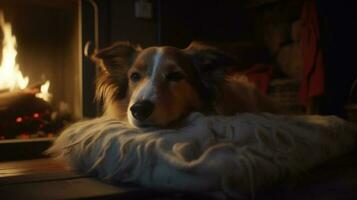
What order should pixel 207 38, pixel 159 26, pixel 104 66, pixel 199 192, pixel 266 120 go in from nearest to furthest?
1. pixel 199 192
2. pixel 266 120
3. pixel 104 66
4. pixel 159 26
5. pixel 207 38

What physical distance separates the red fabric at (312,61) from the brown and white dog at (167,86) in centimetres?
96

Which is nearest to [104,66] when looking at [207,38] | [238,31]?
[207,38]

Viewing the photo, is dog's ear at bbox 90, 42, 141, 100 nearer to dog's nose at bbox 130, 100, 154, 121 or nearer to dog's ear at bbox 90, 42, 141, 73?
dog's ear at bbox 90, 42, 141, 73

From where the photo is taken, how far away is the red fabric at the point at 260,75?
2.76 metres

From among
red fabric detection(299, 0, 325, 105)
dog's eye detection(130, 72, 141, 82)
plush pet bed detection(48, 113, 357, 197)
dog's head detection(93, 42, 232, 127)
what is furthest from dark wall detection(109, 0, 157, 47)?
plush pet bed detection(48, 113, 357, 197)

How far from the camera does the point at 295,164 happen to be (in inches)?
41.3

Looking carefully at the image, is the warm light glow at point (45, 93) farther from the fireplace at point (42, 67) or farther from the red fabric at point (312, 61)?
the red fabric at point (312, 61)

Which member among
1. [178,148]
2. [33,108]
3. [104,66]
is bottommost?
[33,108]

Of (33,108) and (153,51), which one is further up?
(153,51)

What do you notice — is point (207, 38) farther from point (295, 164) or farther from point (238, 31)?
point (295, 164)

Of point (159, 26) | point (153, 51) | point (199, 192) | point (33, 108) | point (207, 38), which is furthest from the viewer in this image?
point (207, 38)

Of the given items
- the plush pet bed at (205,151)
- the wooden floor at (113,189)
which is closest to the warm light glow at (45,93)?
the plush pet bed at (205,151)

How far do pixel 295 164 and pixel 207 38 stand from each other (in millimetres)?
2224

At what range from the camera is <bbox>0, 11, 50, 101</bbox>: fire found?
257cm
